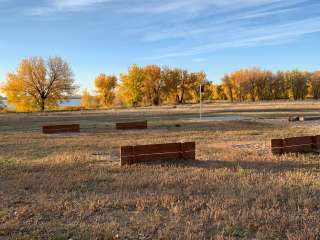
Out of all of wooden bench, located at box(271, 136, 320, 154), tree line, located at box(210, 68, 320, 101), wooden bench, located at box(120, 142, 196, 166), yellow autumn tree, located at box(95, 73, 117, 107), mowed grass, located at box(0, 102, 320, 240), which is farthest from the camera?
tree line, located at box(210, 68, 320, 101)

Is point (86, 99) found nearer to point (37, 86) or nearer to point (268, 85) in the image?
point (37, 86)

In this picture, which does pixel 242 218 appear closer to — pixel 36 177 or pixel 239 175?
pixel 239 175

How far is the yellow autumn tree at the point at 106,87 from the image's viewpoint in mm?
96750

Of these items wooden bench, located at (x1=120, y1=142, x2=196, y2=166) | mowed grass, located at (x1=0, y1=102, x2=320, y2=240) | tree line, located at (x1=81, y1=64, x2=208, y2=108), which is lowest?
mowed grass, located at (x1=0, y1=102, x2=320, y2=240)

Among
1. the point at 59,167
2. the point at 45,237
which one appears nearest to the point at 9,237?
the point at 45,237

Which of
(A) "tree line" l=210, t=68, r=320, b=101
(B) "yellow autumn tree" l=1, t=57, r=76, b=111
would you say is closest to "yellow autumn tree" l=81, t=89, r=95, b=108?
(B) "yellow autumn tree" l=1, t=57, r=76, b=111

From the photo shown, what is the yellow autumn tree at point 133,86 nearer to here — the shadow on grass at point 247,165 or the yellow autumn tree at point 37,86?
the yellow autumn tree at point 37,86

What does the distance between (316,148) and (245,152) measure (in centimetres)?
260

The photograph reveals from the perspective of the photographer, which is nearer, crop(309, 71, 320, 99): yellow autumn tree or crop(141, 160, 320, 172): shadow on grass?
crop(141, 160, 320, 172): shadow on grass

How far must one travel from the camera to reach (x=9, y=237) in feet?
18.2

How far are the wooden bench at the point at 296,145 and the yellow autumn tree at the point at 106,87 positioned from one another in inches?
3321

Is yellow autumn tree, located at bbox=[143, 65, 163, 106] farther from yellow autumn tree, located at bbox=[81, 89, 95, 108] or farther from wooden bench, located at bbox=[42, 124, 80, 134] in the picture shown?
wooden bench, located at bbox=[42, 124, 80, 134]

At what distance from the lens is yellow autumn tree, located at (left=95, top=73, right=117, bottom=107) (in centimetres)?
9675

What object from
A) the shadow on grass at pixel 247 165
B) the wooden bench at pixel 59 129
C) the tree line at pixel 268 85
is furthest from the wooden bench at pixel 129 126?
the tree line at pixel 268 85
